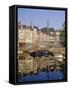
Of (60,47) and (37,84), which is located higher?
(60,47)

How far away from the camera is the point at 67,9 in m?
2.09

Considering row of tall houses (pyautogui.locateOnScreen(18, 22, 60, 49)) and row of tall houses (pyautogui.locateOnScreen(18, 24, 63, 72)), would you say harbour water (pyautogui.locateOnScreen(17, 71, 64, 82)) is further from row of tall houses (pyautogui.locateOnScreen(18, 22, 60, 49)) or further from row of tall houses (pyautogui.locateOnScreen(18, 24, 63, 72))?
row of tall houses (pyautogui.locateOnScreen(18, 22, 60, 49))

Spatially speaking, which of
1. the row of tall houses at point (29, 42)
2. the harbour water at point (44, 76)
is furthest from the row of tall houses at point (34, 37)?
the harbour water at point (44, 76)

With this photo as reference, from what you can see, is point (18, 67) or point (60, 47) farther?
point (60, 47)

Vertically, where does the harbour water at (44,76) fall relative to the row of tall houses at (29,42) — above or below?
below

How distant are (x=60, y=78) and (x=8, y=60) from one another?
416 millimetres

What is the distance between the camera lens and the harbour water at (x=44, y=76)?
1973 millimetres

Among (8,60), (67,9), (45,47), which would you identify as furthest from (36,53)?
(67,9)

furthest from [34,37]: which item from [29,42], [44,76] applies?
[44,76]

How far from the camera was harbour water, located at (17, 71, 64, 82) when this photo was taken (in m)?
1.97

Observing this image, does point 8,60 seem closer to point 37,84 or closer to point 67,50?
point 37,84

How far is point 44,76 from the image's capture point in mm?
A: 2027

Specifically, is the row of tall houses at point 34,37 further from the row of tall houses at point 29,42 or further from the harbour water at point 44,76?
the harbour water at point 44,76

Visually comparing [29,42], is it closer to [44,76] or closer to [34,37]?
[34,37]
